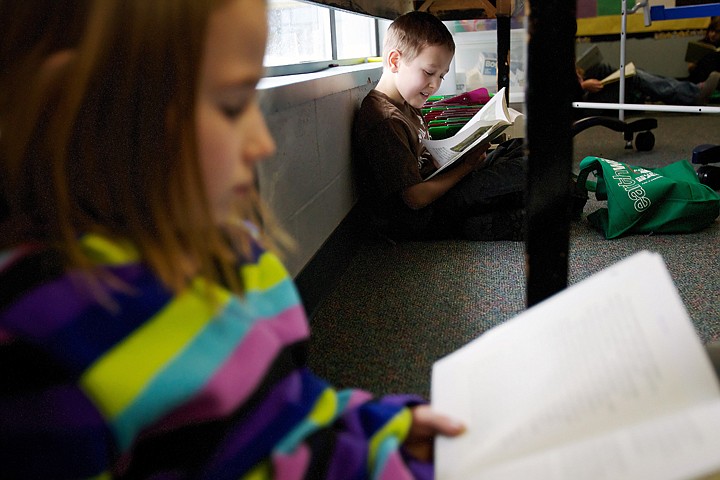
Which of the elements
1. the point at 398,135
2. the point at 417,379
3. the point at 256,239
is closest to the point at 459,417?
the point at 256,239

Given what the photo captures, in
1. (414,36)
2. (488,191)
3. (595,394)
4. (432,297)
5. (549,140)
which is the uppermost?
(414,36)

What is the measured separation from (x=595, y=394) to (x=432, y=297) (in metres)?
0.80

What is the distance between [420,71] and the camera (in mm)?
1597

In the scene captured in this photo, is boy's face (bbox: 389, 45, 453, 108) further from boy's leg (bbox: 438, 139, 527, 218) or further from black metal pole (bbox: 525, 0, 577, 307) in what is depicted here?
black metal pole (bbox: 525, 0, 577, 307)

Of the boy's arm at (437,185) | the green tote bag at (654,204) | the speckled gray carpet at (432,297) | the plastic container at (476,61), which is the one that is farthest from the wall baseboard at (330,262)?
the plastic container at (476,61)

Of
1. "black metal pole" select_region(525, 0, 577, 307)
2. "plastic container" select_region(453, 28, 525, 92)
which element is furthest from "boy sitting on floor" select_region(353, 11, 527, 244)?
"plastic container" select_region(453, 28, 525, 92)

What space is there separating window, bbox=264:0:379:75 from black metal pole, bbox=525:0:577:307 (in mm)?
673

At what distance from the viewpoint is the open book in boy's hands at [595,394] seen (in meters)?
0.36

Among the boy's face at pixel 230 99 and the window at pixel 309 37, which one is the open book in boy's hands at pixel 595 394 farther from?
the window at pixel 309 37

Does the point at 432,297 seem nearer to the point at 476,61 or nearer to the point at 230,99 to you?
the point at 230,99

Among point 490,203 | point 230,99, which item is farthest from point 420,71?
point 230,99

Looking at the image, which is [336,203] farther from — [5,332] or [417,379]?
[5,332]

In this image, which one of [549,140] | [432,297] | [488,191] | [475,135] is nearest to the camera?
[549,140]

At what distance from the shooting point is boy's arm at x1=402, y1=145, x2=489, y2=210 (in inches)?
58.7
